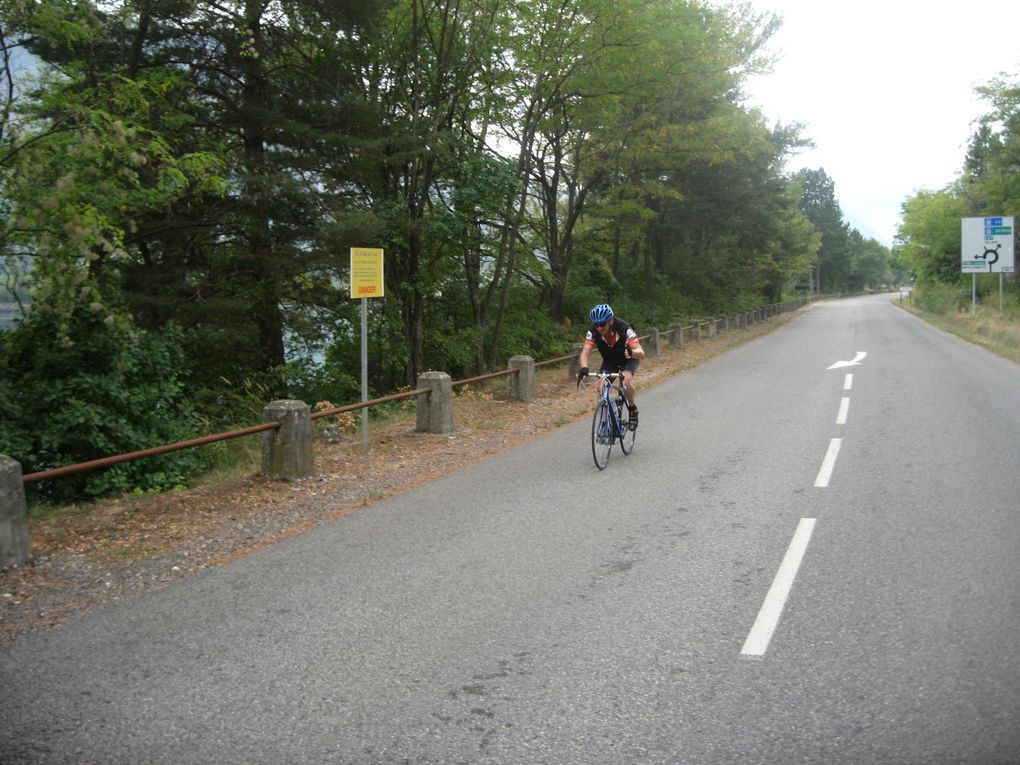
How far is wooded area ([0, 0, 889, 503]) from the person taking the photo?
10.6m

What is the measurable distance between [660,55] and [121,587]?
61.1 feet

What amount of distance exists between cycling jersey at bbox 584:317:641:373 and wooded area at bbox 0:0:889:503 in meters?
5.80

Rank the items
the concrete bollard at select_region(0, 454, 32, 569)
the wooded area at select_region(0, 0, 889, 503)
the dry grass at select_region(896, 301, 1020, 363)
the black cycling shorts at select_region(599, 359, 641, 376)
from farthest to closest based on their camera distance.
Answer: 1. the dry grass at select_region(896, 301, 1020, 363)
2. the wooded area at select_region(0, 0, 889, 503)
3. the black cycling shorts at select_region(599, 359, 641, 376)
4. the concrete bollard at select_region(0, 454, 32, 569)

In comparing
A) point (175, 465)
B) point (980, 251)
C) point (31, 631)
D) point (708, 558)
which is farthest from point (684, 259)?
point (31, 631)

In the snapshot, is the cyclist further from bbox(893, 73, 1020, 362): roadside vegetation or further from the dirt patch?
bbox(893, 73, 1020, 362): roadside vegetation

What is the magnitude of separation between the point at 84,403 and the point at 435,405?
4839mm

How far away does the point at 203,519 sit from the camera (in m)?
7.40

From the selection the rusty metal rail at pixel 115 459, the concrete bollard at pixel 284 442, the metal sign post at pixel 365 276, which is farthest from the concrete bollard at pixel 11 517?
the metal sign post at pixel 365 276

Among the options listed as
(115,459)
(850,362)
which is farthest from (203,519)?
(850,362)

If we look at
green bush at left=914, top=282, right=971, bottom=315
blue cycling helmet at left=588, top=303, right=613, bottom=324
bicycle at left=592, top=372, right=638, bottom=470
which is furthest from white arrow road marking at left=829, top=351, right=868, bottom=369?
green bush at left=914, top=282, right=971, bottom=315

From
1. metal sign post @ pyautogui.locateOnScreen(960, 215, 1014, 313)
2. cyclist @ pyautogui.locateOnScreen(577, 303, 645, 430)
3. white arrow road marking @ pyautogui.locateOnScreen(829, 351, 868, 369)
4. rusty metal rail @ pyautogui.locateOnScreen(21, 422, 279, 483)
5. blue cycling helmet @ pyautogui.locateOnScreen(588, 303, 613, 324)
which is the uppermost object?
metal sign post @ pyautogui.locateOnScreen(960, 215, 1014, 313)

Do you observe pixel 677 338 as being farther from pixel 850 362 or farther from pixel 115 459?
pixel 115 459

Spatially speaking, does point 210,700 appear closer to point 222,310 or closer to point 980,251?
point 222,310

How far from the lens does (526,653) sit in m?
4.21
